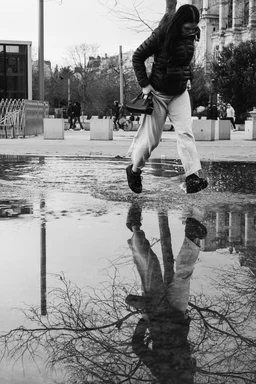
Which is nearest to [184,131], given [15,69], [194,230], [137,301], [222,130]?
[194,230]

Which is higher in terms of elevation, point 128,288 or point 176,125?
point 176,125

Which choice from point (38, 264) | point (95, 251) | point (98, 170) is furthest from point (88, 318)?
point (98, 170)

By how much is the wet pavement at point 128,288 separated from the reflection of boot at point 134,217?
10 millimetres

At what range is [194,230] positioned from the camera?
537cm

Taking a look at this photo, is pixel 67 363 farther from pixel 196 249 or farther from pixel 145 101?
pixel 145 101

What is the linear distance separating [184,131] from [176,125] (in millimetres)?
99

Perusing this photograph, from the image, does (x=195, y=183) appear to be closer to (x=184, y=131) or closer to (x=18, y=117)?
(x=184, y=131)

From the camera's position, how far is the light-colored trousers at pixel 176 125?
691cm

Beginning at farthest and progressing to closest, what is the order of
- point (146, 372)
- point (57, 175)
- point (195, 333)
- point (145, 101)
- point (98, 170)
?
point (98, 170) → point (57, 175) → point (145, 101) → point (195, 333) → point (146, 372)

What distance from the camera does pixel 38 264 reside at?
4.18 meters

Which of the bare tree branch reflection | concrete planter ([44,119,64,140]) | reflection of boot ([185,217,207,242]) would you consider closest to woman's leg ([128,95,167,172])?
reflection of boot ([185,217,207,242])

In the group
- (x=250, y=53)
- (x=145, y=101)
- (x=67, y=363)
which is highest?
(x=250, y=53)

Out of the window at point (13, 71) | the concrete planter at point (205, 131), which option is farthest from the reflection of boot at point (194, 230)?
the window at point (13, 71)

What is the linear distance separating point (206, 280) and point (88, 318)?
0.93 meters
